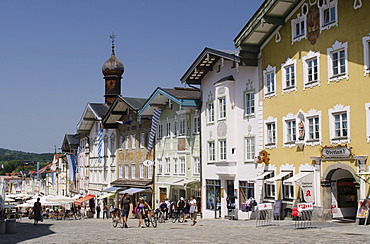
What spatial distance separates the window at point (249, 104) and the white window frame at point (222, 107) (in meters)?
1.91

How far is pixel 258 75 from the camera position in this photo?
31.0 metres

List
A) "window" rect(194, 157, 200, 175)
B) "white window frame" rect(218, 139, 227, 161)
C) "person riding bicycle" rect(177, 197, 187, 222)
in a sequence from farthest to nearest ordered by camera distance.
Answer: "window" rect(194, 157, 200, 175) < "white window frame" rect(218, 139, 227, 161) < "person riding bicycle" rect(177, 197, 187, 222)

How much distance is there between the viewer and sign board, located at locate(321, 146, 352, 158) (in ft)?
79.8

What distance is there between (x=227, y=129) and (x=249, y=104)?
93.0 inches

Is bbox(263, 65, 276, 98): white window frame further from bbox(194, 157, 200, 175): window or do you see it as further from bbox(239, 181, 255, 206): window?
bbox(194, 157, 200, 175): window

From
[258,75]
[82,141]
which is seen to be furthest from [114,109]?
[258,75]

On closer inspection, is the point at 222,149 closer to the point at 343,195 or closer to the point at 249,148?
the point at 249,148

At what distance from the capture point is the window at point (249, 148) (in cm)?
3178

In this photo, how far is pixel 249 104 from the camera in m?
32.0

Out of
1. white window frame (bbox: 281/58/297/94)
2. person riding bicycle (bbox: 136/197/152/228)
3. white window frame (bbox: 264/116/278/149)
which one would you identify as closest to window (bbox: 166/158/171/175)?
white window frame (bbox: 264/116/278/149)

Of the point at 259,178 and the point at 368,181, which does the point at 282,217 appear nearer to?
the point at 259,178

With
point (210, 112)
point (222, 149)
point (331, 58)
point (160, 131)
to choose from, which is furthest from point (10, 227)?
point (160, 131)

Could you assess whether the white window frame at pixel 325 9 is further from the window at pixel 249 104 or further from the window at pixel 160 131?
the window at pixel 160 131

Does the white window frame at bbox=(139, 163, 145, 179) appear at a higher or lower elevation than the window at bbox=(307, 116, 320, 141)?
lower
